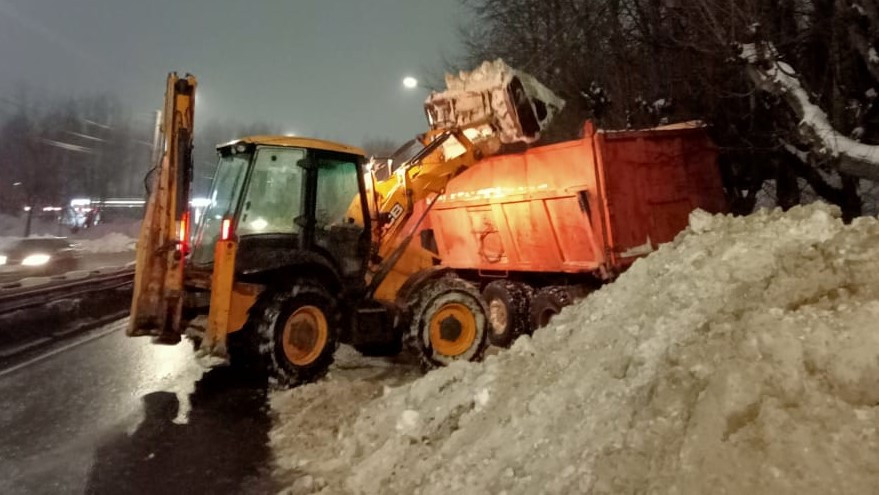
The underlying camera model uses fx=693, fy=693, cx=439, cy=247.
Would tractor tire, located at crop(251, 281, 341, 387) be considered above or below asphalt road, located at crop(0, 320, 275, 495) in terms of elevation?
above

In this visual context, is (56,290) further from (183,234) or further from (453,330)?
(453,330)

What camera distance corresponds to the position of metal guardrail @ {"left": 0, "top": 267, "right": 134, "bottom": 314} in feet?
37.7

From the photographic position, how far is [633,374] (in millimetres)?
4242

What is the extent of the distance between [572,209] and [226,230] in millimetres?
4088

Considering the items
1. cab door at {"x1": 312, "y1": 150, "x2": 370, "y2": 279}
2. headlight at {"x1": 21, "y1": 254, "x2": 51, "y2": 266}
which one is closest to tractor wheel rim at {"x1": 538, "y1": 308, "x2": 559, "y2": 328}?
cab door at {"x1": 312, "y1": 150, "x2": 370, "y2": 279}

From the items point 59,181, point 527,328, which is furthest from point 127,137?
point 527,328

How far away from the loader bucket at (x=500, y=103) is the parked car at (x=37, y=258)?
17094 mm

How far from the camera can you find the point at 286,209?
782 cm

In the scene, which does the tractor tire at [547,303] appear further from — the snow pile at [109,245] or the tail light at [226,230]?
the snow pile at [109,245]

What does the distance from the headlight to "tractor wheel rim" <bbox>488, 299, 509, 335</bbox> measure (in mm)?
17867

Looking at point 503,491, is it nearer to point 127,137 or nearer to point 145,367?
point 145,367

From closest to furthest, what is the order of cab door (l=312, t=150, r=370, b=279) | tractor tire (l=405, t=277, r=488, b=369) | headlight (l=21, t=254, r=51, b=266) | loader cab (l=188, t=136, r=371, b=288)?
loader cab (l=188, t=136, r=371, b=288)
cab door (l=312, t=150, r=370, b=279)
tractor tire (l=405, t=277, r=488, b=369)
headlight (l=21, t=254, r=51, b=266)

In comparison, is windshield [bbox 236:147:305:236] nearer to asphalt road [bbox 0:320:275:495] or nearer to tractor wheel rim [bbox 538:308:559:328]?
asphalt road [bbox 0:320:275:495]

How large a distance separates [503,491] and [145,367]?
6.49 meters
